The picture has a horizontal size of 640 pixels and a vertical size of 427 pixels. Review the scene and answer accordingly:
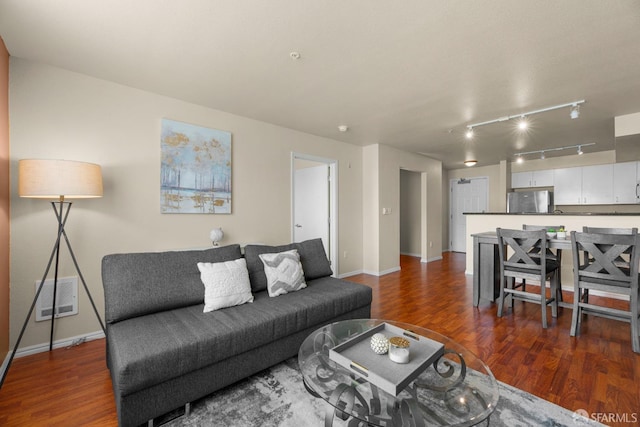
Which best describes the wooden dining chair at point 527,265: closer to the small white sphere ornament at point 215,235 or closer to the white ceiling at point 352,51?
the white ceiling at point 352,51

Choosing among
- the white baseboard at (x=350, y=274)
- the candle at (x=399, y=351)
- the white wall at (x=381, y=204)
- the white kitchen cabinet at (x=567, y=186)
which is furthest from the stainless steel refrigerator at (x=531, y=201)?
the candle at (x=399, y=351)

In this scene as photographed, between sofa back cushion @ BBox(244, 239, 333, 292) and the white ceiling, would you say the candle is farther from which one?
the white ceiling

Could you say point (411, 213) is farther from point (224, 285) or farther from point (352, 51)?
point (224, 285)

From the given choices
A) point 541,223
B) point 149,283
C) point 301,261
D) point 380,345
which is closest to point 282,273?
point 301,261

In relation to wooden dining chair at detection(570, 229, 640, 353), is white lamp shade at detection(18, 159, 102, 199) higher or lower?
higher

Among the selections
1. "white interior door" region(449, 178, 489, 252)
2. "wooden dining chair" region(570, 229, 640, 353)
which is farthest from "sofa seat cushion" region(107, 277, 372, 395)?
"white interior door" region(449, 178, 489, 252)

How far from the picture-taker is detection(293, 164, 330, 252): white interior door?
4785mm

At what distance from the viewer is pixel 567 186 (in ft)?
18.9

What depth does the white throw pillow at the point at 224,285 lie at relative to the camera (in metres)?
2.13

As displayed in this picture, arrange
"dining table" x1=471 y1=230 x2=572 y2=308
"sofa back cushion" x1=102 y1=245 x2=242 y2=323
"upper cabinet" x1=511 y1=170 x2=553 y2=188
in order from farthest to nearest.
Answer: "upper cabinet" x1=511 y1=170 x2=553 y2=188
"dining table" x1=471 y1=230 x2=572 y2=308
"sofa back cushion" x1=102 y1=245 x2=242 y2=323

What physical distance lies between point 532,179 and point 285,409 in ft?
23.3

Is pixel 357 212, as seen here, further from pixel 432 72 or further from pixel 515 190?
pixel 515 190

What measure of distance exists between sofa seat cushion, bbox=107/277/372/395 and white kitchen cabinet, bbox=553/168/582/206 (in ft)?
19.3

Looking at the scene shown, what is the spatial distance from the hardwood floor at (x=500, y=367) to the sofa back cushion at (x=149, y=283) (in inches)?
21.2
